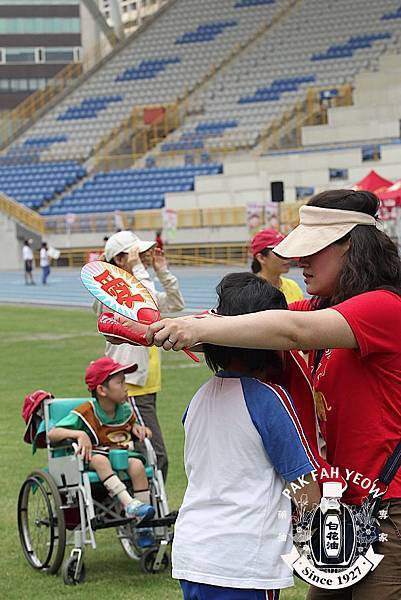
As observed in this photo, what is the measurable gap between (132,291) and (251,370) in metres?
0.42

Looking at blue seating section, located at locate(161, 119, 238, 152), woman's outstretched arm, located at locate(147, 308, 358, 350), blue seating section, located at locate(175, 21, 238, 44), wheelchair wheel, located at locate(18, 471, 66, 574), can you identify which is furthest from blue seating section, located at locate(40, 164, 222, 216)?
woman's outstretched arm, located at locate(147, 308, 358, 350)

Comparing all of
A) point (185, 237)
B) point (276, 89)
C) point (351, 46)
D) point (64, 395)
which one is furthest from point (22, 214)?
point (64, 395)

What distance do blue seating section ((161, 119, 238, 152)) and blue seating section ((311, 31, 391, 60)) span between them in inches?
215

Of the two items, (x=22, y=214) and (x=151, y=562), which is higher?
(x=151, y=562)

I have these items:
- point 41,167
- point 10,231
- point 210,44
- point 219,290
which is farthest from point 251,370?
point 210,44

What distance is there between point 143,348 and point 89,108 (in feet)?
177

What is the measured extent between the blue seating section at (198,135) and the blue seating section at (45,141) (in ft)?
23.0

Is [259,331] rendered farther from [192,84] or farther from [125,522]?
[192,84]

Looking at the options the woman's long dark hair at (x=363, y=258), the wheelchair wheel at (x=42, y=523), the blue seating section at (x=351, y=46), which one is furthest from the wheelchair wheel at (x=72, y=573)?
the blue seating section at (x=351, y=46)

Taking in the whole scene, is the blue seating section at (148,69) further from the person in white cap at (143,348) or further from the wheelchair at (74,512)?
the wheelchair at (74,512)

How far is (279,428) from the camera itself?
3518 mm

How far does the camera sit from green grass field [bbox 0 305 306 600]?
715 centimetres

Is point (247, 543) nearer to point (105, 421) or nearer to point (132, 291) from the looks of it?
point (132, 291)

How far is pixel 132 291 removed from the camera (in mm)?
3498
